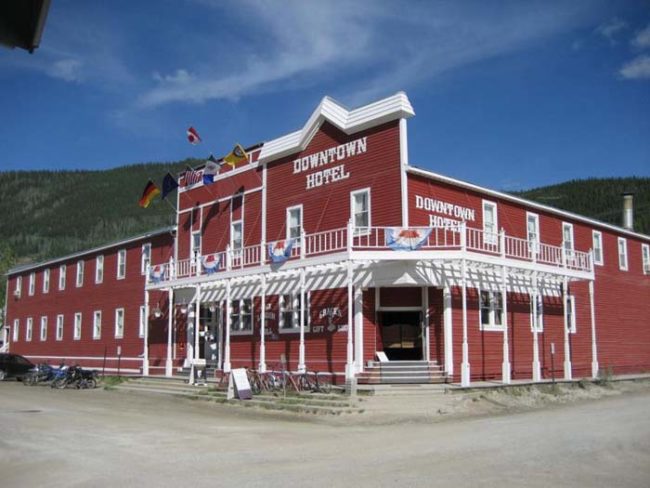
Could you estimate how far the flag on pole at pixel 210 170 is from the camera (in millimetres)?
29219

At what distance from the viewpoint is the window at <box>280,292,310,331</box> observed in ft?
80.1

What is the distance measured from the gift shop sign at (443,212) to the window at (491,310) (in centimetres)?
269

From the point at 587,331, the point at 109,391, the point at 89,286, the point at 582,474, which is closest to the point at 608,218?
the point at 587,331

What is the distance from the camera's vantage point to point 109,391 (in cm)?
2709

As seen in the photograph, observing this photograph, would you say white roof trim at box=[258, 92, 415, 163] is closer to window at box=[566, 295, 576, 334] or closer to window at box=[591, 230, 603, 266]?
window at box=[566, 295, 576, 334]

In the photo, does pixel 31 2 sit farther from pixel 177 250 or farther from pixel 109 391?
pixel 177 250

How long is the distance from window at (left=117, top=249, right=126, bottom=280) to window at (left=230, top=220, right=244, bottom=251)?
10.1m

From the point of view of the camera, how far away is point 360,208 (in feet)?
77.5

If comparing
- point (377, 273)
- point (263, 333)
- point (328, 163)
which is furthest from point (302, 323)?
point (328, 163)

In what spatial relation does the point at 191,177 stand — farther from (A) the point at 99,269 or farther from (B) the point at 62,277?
(B) the point at 62,277

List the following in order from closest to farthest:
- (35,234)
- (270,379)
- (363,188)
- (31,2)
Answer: (31,2)
(270,379)
(363,188)
(35,234)

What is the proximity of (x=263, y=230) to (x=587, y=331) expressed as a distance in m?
13.7

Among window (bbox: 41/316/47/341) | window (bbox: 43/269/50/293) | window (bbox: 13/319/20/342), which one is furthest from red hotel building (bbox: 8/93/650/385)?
window (bbox: 13/319/20/342)

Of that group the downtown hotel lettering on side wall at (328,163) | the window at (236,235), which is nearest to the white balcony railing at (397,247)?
the window at (236,235)
